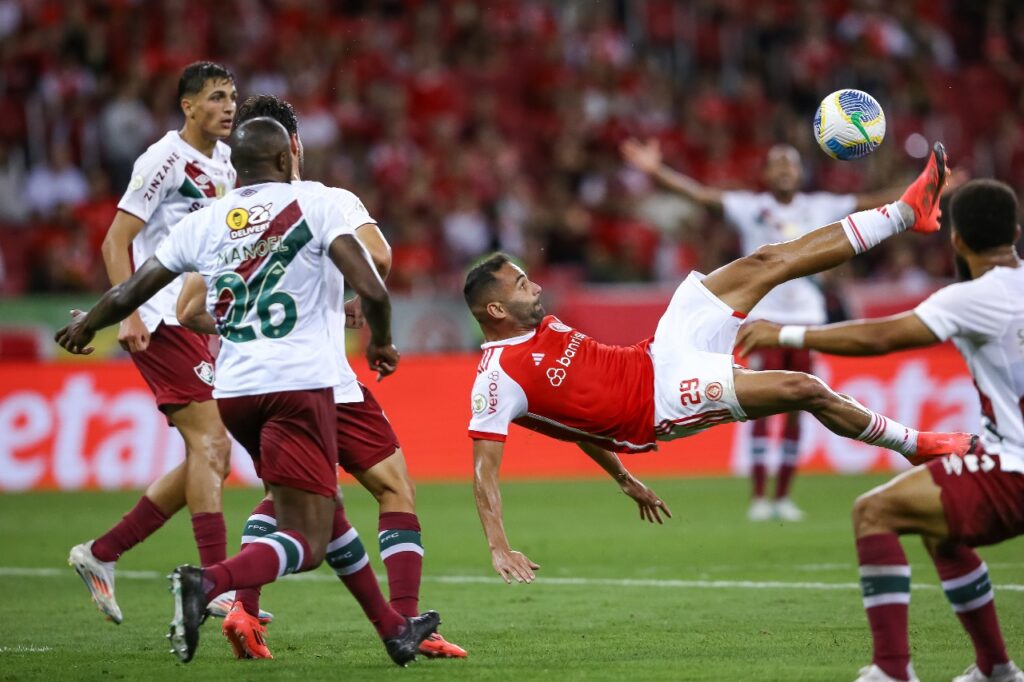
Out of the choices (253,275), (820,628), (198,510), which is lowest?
(820,628)

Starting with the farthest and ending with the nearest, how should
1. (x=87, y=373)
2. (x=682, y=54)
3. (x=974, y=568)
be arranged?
(x=682, y=54) → (x=87, y=373) → (x=974, y=568)

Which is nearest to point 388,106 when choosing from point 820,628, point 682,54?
point 682,54

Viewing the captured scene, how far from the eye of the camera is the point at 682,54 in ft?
78.7

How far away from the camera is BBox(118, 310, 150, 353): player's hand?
759 cm

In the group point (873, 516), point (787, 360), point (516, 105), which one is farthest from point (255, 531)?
point (516, 105)

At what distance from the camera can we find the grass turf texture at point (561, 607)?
6.29m

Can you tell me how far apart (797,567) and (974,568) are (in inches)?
159

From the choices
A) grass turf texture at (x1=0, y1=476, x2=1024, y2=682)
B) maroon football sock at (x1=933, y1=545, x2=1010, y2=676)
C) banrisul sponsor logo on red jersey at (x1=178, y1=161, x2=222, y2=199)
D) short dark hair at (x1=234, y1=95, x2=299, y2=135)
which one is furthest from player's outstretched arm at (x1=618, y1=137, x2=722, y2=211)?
maroon football sock at (x1=933, y1=545, x2=1010, y2=676)

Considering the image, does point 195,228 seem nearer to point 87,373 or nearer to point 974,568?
point 974,568

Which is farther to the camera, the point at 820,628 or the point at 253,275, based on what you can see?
the point at 820,628

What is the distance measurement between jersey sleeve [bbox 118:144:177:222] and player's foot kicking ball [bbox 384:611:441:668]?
2.93 m

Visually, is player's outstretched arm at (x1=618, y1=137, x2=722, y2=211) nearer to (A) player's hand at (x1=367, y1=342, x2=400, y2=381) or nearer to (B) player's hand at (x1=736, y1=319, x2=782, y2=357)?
(B) player's hand at (x1=736, y1=319, x2=782, y2=357)

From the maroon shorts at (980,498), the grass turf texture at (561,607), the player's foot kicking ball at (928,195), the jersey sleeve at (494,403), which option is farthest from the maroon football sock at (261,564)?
the player's foot kicking ball at (928,195)

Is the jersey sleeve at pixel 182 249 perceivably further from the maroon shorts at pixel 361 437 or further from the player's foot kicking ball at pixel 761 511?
the player's foot kicking ball at pixel 761 511
